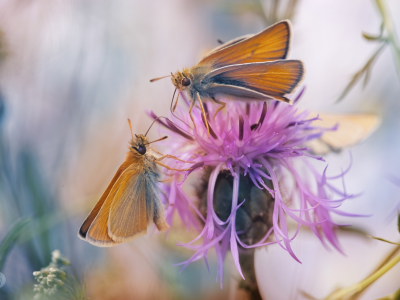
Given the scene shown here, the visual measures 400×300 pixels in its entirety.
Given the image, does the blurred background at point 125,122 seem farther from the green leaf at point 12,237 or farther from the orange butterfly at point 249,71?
the orange butterfly at point 249,71

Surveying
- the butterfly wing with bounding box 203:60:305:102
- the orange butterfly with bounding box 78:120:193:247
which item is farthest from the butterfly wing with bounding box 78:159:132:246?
the butterfly wing with bounding box 203:60:305:102

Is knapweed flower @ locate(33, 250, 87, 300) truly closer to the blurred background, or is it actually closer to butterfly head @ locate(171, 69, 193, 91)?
the blurred background

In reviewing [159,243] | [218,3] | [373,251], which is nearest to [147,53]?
[218,3]

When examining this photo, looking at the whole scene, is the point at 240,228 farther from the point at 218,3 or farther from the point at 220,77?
the point at 218,3

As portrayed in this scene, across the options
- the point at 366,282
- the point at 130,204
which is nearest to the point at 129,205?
the point at 130,204

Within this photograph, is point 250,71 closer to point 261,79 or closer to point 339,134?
point 261,79

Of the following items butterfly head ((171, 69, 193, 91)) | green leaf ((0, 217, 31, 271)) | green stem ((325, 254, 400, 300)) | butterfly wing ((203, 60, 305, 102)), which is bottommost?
green stem ((325, 254, 400, 300))
